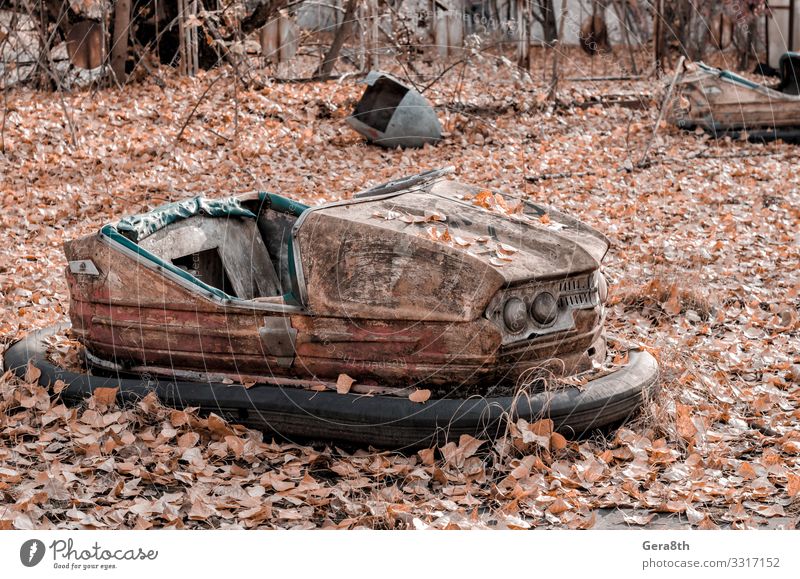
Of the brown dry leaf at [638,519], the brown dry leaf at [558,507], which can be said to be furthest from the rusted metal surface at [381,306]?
the brown dry leaf at [638,519]

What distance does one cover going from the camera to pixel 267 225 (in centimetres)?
486

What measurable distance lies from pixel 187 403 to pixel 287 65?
9.62m

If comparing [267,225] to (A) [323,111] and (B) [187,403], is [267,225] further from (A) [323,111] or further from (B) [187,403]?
(A) [323,111]

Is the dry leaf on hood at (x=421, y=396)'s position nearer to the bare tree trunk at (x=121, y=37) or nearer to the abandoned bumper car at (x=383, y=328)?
the abandoned bumper car at (x=383, y=328)

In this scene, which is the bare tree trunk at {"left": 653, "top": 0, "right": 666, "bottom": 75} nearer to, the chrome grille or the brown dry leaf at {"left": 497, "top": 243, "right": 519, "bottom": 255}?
the chrome grille

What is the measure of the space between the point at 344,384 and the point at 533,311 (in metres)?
0.74

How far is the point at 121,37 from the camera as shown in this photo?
11.2m

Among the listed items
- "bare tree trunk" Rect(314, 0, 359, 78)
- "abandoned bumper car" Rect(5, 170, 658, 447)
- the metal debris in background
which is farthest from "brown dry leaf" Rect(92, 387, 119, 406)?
"bare tree trunk" Rect(314, 0, 359, 78)

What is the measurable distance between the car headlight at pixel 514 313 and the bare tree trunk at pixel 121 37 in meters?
8.36

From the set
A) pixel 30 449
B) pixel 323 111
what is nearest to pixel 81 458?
pixel 30 449

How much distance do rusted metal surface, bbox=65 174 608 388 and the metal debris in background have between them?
5686mm

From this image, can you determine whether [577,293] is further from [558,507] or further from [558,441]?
[558,507]

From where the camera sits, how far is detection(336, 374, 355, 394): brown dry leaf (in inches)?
148

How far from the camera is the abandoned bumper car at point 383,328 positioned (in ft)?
11.8
